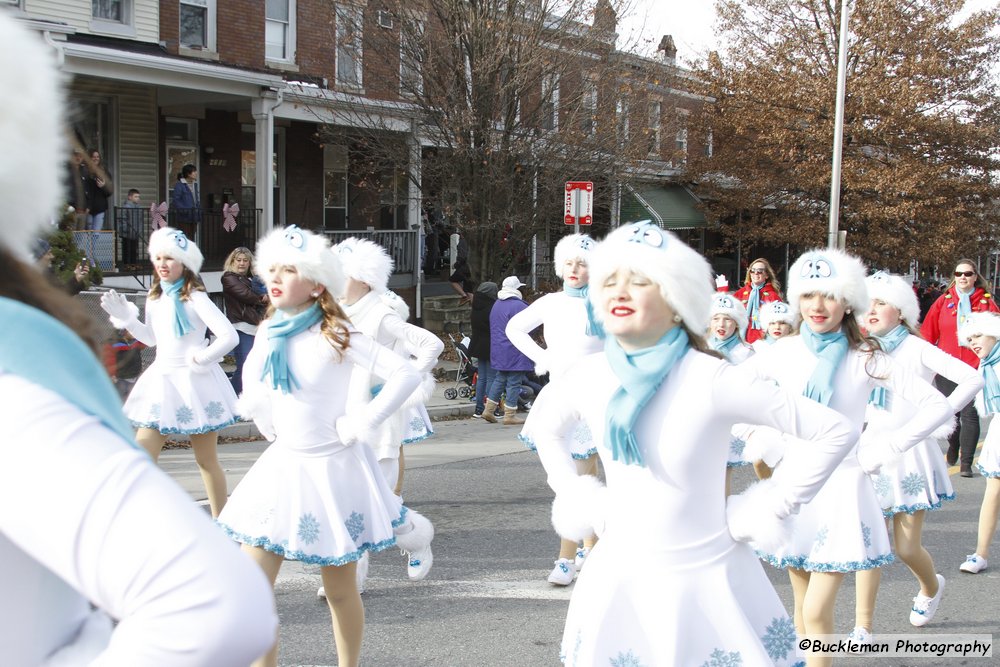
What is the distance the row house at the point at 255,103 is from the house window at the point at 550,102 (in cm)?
3

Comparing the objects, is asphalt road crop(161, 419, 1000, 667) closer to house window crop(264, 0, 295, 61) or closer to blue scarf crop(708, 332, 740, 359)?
blue scarf crop(708, 332, 740, 359)

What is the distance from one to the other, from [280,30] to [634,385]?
18968mm

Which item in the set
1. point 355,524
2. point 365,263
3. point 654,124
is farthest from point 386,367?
point 654,124

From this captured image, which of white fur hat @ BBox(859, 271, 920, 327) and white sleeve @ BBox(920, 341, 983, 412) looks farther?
white fur hat @ BBox(859, 271, 920, 327)

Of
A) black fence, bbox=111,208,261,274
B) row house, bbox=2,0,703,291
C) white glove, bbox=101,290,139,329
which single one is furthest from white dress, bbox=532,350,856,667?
black fence, bbox=111,208,261,274

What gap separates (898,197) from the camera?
24703 millimetres

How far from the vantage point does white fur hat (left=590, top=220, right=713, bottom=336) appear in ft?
10.2

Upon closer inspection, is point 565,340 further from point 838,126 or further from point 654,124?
point 838,126

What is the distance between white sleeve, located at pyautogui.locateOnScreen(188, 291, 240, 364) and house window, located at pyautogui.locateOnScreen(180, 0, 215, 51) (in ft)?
42.7

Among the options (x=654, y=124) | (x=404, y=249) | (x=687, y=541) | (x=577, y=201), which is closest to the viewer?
(x=687, y=541)

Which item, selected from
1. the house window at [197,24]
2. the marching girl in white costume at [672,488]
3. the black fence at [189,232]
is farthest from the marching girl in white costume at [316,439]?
the house window at [197,24]

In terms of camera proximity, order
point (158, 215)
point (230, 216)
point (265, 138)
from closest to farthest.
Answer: point (158, 215), point (265, 138), point (230, 216)

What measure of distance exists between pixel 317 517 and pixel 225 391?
10.5 ft

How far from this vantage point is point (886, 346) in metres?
5.40
